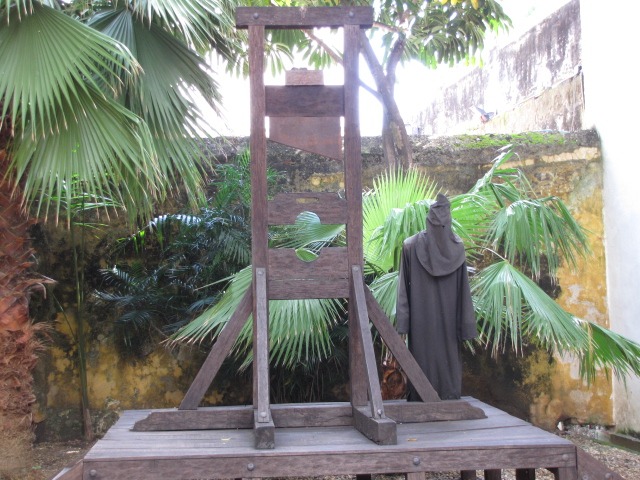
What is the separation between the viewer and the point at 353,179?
4102 mm

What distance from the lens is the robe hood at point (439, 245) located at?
417cm

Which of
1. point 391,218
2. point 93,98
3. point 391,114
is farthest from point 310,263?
point 391,114

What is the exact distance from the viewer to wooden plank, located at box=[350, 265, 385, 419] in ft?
11.4

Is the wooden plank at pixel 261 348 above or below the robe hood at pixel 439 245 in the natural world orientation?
below

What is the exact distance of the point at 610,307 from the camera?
6789 mm

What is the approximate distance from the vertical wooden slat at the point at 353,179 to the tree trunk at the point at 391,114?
7.74 ft

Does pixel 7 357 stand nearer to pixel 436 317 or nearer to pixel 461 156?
pixel 436 317

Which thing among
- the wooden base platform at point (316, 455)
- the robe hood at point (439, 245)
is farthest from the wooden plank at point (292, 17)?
the wooden base platform at point (316, 455)

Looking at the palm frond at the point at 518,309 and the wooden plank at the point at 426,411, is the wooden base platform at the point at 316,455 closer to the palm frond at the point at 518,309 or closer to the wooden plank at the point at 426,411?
the wooden plank at the point at 426,411

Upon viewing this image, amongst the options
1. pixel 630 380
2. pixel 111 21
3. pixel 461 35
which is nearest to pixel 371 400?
pixel 111 21

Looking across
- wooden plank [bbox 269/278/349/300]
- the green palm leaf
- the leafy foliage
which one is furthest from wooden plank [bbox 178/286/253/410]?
the leafy foliage

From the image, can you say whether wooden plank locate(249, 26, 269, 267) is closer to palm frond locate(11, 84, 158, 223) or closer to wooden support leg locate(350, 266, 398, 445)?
wooden support leg locate(350, 266, 398, 445)

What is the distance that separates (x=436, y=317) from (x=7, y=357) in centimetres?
288

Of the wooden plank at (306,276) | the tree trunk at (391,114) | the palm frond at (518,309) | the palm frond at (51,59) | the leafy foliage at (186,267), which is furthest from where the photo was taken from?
the tree trunk at (391,114)
